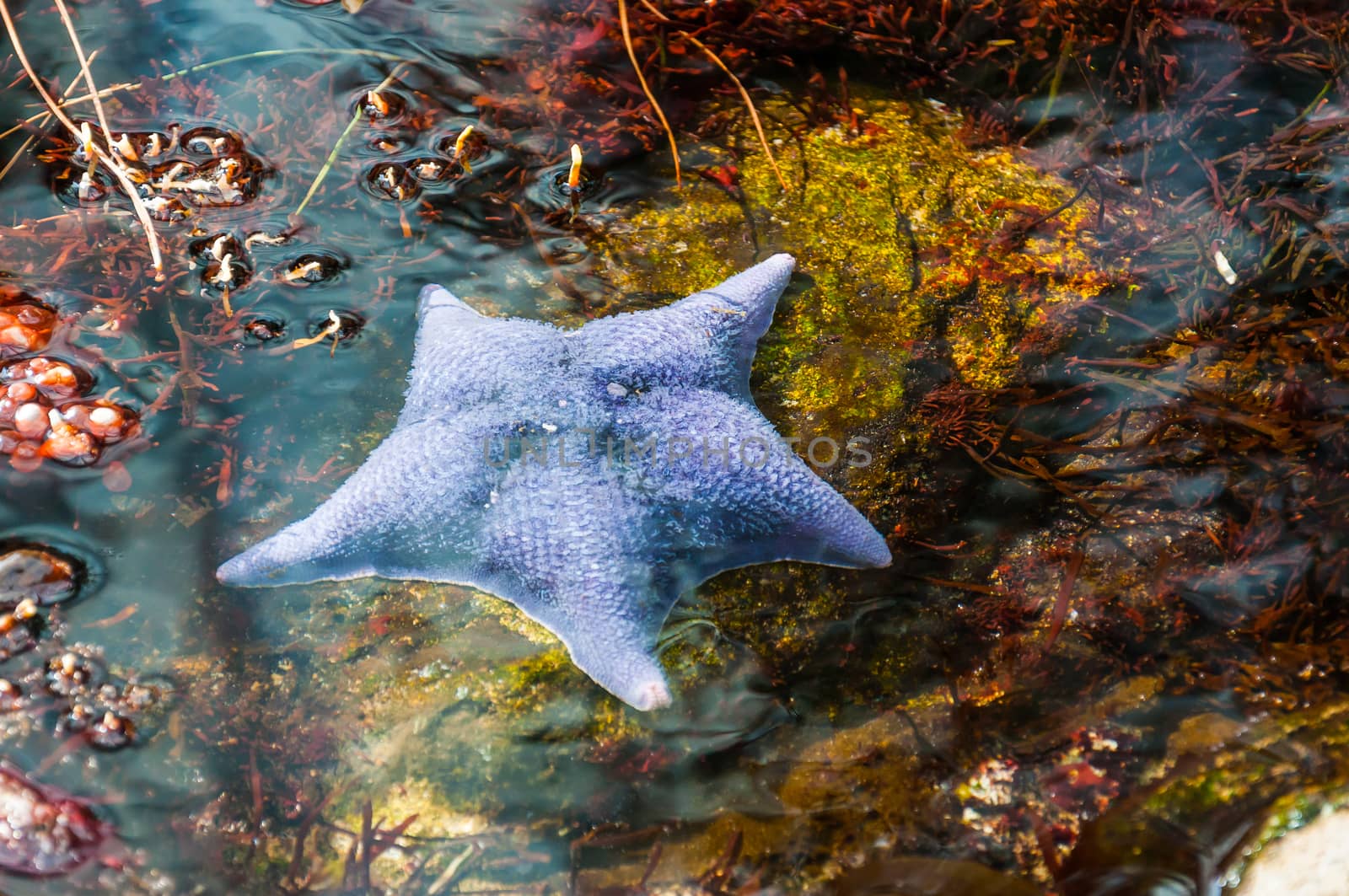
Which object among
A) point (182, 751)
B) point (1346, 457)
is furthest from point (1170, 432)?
point (182, 751)

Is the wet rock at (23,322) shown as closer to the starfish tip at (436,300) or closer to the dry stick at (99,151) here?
the dry stick at (99,151)

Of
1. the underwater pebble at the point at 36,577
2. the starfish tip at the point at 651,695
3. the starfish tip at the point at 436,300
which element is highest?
the starfish tip at the point at 436,300

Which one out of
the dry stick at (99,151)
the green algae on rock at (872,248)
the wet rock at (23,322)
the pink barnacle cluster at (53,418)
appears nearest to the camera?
the pink barnacle cluster at (53,418)

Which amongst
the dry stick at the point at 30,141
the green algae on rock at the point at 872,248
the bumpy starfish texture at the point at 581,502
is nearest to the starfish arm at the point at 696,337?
the bumpy starfish texture at the point at 581,502

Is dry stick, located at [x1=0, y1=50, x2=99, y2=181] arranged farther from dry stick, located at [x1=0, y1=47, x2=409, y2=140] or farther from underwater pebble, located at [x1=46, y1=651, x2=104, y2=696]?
underwater pebble, located at [x1=46, y1=651, x2=104, y2=696]

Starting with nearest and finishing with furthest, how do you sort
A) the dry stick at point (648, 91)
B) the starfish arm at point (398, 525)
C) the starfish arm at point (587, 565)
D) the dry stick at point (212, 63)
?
the starfish arm at point (587, 565)
the starfish arm at point (398, 525)
the dry stick at point (212, 63)
the dry stick at point (648, 91)

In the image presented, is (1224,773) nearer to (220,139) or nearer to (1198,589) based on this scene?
(1198,589)

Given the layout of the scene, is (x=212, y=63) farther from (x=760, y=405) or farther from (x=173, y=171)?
(x=760, y=405)

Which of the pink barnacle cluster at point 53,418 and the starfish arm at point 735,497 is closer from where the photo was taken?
the starfish arm at point 735,497
